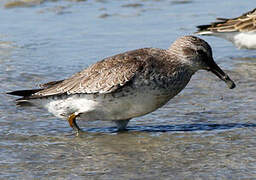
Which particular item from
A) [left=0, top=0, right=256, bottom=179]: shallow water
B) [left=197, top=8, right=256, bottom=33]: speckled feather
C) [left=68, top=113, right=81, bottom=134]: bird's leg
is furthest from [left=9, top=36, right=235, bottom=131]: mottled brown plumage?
[left=197, top=8, right=256, bottom=33]: speckled feather

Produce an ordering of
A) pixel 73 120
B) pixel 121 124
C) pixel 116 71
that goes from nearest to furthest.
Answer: pixel 116 71 < pixel 73 120 < pixel 121 124

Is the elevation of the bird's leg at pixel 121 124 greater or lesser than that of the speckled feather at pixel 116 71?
lesser

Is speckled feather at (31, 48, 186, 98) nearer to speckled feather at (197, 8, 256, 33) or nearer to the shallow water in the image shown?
the shallow water

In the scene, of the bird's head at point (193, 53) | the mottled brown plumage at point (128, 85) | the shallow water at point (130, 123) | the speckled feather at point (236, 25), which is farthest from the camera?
the speckled feather at point (236, 25)

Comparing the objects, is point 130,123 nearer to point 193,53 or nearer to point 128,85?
point 128,85

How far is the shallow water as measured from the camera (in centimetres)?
671

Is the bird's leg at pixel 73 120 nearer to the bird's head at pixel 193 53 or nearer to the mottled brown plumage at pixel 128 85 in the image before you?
Result: the mottled brown plumage at pixel 128 85

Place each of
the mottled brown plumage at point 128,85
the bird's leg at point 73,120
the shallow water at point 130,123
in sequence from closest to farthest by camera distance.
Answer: the shallow water at point 130,123 → the mottled brown plumage at point 128,85 → the bird's leg at point 73,120

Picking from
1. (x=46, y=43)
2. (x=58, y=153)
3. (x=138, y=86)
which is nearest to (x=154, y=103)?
(x=138, y=86)

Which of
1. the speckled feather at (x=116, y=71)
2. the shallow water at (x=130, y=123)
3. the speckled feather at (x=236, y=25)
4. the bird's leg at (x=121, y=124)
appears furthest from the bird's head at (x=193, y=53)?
the speckled feather at (x=236, y=25)

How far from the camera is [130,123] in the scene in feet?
28.0

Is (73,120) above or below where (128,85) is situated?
below

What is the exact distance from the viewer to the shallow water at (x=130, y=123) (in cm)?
671

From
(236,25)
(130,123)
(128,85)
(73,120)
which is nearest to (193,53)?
(128,85)
